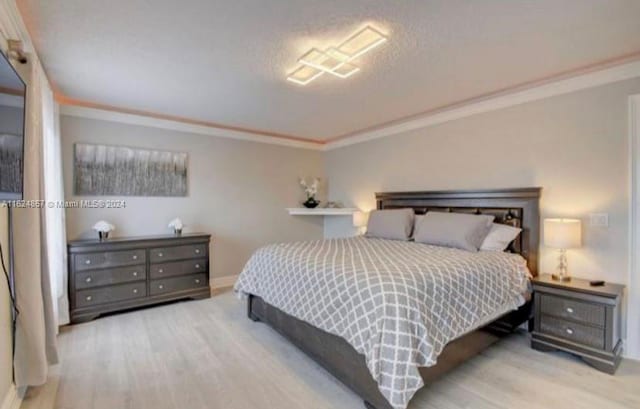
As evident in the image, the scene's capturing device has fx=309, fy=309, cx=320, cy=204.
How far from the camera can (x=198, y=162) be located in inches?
179

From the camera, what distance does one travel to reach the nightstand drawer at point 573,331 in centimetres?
240

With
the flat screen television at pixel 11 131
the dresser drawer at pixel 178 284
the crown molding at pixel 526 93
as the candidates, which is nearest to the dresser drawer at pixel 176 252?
the dresser drawer at pixel 178 284

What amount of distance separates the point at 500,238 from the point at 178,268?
147 inches

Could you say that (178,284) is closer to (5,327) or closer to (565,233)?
(5,327)

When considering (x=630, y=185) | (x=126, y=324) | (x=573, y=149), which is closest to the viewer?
(x=630, y=185)

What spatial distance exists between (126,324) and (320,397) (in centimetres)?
237

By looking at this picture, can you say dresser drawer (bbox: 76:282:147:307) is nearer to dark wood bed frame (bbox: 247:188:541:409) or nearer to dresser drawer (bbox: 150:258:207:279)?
dresser drawer (bbox: 150:258:207:279)

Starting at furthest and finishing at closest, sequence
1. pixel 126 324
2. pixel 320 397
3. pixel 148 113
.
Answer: pixel 148 113, pixel 126 324, pixel 320 397

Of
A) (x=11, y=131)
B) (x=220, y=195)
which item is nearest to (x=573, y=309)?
(x=11, y=131)

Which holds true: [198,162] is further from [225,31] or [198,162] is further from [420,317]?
[420,317]

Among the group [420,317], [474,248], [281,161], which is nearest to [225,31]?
[420,317]

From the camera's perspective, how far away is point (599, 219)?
2.72 m

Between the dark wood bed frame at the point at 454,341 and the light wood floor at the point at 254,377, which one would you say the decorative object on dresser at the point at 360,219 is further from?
the light wood floor at the point at 254,377

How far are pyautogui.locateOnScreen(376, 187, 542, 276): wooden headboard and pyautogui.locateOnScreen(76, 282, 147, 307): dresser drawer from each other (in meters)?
3.63
